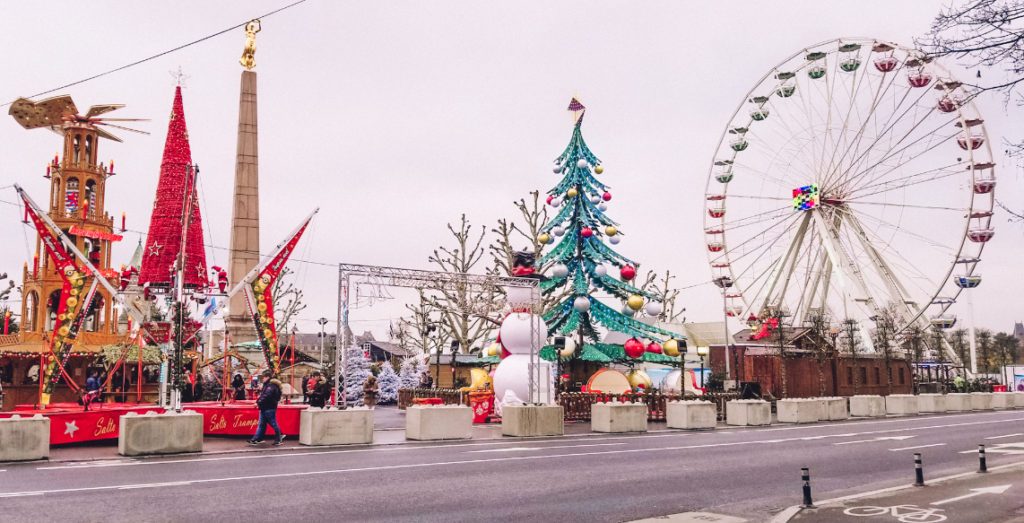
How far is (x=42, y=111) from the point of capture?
3831 centimetres

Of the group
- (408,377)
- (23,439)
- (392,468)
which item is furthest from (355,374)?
(392,468)

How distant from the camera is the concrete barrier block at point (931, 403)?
37.0 metres

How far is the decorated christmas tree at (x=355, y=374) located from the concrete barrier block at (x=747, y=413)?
658 inches

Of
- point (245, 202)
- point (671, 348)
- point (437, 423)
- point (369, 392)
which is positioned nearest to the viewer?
point (437, 423)

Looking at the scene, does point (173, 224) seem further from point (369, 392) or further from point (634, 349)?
point (634, 349)

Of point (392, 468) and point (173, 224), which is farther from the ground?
point (173, 224)

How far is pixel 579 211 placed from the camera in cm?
3412

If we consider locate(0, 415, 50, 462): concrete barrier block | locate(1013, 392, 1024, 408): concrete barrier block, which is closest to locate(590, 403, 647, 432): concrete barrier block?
locate(0, 415, 50, 462): concrete barrier block

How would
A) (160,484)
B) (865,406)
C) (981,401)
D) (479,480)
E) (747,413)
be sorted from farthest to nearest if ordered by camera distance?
(981,401) < (865,406) < (747,413) < (479,480) < (160,484)

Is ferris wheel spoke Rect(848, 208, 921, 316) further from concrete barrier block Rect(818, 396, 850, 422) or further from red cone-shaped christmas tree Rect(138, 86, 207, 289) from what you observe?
red cone-shaped christmas tree Rect(138, 86, 207, 289)

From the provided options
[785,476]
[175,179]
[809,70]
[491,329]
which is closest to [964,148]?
[809,70]

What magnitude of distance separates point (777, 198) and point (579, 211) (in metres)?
17.3

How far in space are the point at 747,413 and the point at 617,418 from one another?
6.17 metres

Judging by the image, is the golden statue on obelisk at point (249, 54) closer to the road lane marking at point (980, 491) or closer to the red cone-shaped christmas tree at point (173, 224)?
the red cone-shaped christmas tree at point (173, 224)
